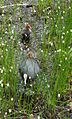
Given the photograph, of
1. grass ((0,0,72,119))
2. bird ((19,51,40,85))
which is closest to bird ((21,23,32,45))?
grass ((0,0,72,119))

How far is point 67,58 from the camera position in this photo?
3.57 meters

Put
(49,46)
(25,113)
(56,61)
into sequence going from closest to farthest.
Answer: (25,113), (56,61), (49,46)

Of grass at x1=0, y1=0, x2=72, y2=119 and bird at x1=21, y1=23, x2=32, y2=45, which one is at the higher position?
bird at x1=21, y1=23, x2=32, y2=45

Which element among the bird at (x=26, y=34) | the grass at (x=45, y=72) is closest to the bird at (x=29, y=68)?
the grass at (x=45, y=72)

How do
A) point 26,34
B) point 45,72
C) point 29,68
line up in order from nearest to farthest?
point 29,68 < point 45,72 < point 26,34

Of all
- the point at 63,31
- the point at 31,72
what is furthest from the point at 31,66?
the point at 63,31

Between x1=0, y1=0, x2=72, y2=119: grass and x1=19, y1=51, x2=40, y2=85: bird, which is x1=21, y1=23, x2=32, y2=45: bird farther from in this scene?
x1=19, y1=51, x2=40, y2=85: bird

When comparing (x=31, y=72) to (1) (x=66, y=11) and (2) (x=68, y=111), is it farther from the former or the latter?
(1) (x=66, y=11)

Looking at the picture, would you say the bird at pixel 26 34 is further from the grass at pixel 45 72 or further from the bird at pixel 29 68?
the bird at pixel 29 68

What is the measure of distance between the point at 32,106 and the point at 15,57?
641mm

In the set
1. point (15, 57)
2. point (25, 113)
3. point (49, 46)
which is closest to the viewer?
point (25, 113)

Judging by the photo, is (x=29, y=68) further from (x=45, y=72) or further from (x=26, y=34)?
(x=26, y=34)

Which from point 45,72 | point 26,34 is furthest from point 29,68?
point 26,34

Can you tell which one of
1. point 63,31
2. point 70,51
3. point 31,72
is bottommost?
point 31,72
